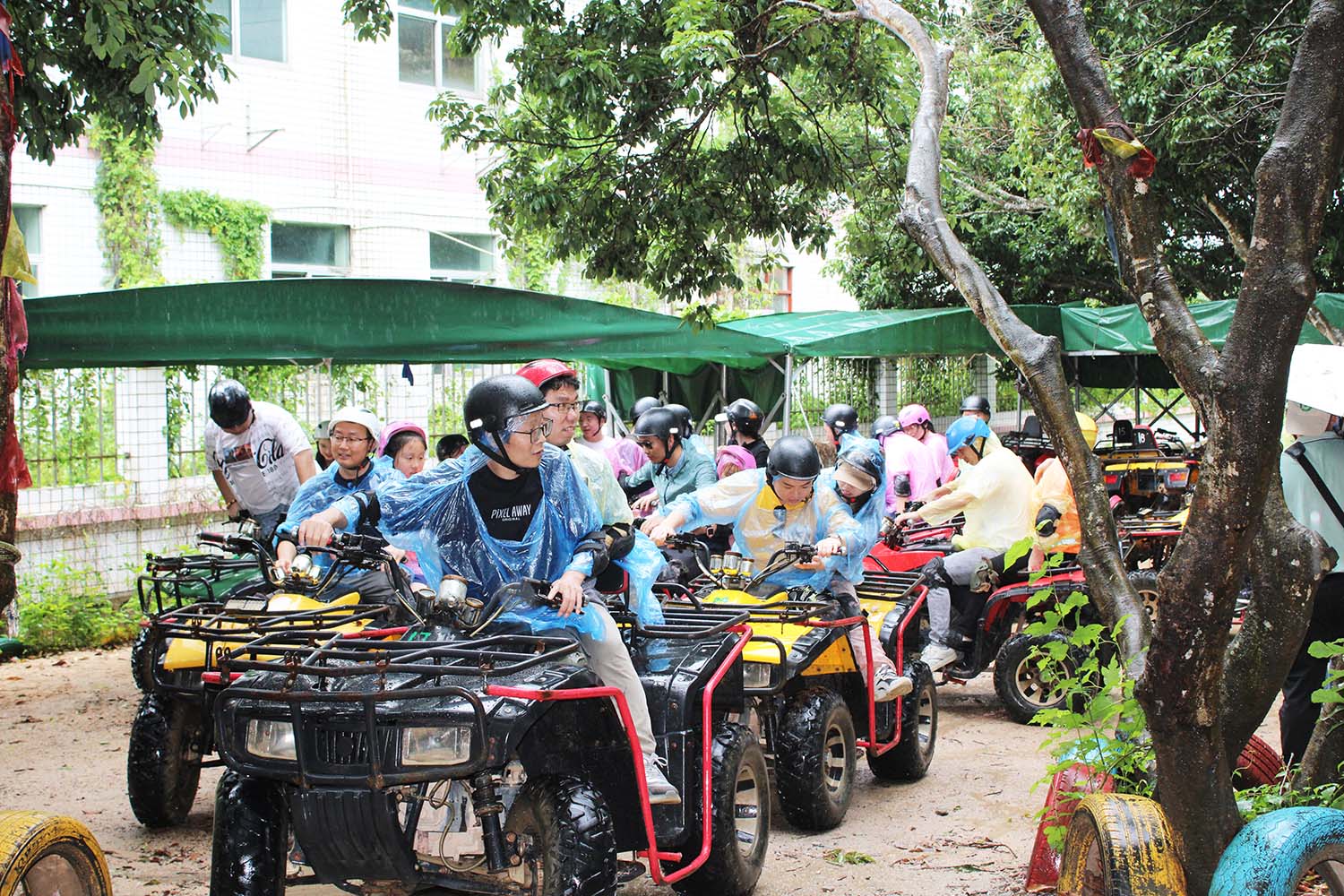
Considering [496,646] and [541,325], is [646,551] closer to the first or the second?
[496,646]

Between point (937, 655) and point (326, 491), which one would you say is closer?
point (326, 491)

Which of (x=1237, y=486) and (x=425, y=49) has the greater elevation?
(x=425, y=49)

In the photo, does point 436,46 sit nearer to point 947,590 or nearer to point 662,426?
point 662,426

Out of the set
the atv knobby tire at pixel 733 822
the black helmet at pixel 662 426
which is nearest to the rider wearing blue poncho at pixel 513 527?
the atv knobby tire at pixel 733 822

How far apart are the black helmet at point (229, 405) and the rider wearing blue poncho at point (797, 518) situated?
9.49 ft

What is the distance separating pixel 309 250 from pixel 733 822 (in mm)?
14047

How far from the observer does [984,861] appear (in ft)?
19.2

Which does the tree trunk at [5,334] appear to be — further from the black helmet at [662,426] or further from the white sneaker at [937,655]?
the white sneaker at [937,655]

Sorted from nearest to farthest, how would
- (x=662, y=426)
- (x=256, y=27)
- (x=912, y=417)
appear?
1. (x=662, y=426)
2. (x=912, y=417)
3. (x=256, y=27)

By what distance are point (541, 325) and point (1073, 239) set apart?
35.8 ft

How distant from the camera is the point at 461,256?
62.3 ft

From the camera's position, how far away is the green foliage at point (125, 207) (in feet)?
50.4

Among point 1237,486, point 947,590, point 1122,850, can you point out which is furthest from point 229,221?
point 1237,486

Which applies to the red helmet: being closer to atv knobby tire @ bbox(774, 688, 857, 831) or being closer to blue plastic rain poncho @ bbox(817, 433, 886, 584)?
blue plastic rain poncho @ bbox(817, 433, 886, 584)
